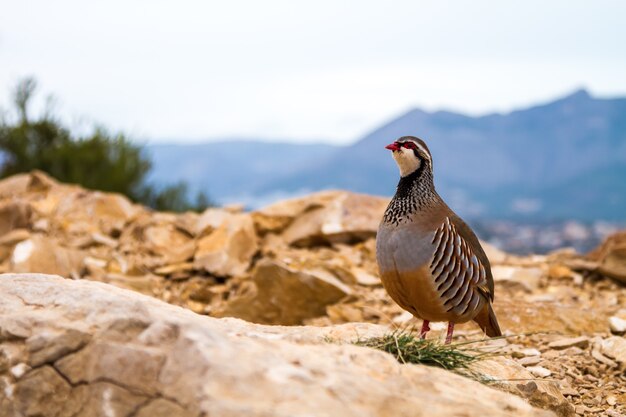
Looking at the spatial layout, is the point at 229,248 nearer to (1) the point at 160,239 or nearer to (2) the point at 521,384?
(1) the point at 160,239

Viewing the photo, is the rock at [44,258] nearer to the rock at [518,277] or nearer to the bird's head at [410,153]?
the rock at [518,277]

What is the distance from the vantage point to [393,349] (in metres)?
3.72

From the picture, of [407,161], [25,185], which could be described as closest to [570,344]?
[407,161]

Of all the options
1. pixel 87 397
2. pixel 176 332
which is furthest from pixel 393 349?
pixel 87 397

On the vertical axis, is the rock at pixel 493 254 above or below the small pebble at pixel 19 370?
below

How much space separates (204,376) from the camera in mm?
2867

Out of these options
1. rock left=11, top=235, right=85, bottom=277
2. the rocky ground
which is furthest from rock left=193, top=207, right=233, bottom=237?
rock left=11, top=235, right=85, bottom=277

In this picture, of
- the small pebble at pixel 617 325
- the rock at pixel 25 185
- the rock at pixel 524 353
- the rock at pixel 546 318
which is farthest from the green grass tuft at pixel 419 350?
the rock at pixel 25 185

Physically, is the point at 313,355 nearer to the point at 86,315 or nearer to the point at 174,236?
the point at 86,315

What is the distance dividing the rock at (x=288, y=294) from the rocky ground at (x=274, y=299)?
0.01 meters

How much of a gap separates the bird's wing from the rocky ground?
41cm

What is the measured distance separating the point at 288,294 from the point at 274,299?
0.15 m

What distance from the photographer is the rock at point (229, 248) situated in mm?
8711

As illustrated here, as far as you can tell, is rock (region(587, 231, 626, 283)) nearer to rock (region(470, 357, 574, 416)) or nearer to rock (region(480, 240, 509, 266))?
rock (region(480, 240, 509, 266))
